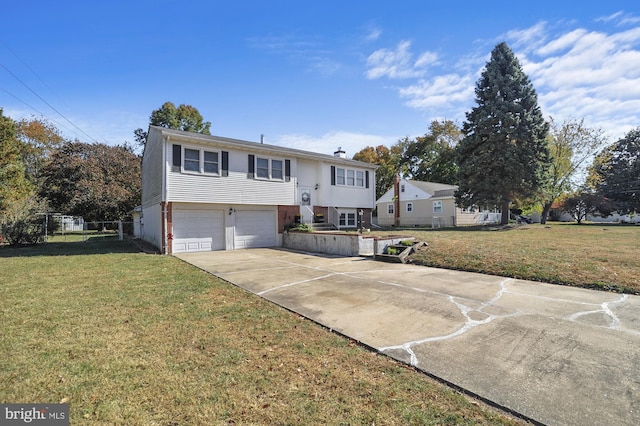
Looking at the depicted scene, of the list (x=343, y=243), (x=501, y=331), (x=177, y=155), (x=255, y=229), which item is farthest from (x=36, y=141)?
(x=501, y=331)

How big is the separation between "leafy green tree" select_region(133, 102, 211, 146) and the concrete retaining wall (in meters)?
28.8

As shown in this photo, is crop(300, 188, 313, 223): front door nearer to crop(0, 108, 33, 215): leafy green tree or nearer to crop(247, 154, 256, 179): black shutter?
crop(247, 154, 256, 179): black shutter

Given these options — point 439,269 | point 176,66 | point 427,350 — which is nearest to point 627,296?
point 439,269

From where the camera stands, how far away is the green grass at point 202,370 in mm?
2395

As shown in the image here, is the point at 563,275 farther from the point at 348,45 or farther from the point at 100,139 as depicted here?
the point at 100,139

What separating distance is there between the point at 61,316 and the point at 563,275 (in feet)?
33.1

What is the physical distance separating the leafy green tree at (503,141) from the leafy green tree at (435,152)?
17.4 meters

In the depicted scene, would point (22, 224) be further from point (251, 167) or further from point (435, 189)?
point (435, 189)

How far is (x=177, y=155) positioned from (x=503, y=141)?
2097 centimetres

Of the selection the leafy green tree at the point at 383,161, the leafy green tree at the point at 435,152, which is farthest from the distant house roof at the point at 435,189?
the leafy green tree at the point at 435,152

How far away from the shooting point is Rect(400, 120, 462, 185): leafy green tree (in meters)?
40.4

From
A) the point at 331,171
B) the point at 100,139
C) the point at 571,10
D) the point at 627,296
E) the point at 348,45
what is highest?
the point at 100,139

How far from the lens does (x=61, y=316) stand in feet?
15.5

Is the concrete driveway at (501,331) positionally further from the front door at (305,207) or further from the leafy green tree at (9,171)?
the leafy green tree at (9,171)
